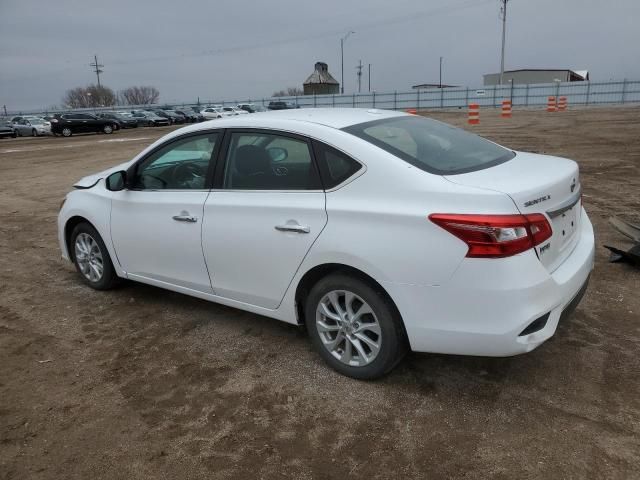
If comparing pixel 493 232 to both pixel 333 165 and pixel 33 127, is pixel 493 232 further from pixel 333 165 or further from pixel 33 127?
pixel 33 127

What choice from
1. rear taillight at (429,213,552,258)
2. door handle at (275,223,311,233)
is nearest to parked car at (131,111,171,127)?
door handle at (275,223,311,233)

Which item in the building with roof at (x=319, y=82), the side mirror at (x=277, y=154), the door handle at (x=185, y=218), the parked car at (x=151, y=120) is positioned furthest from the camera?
the building with roof at (x=319, y=82)

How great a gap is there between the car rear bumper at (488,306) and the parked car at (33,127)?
133ft

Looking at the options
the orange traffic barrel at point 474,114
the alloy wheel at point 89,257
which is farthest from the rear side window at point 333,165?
the orange traffic barrel at point 474,114

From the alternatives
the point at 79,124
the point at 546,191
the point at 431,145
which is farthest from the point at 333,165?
the point at 79,124

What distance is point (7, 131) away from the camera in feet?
123

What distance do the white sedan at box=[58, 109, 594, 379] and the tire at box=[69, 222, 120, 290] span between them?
57cm

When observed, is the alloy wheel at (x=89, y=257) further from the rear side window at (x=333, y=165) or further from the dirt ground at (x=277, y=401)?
the rear side window at (x=333, y=165)

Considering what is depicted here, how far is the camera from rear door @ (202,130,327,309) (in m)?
3.31

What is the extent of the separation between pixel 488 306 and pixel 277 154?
5.55 feet

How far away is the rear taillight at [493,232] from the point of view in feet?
8.74

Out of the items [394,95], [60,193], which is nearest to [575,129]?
[60,193]

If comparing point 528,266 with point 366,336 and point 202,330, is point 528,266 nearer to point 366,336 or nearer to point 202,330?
point 366,336

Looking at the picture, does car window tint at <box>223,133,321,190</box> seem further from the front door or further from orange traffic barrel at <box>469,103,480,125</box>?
orange traffic barrel at <box>469,103,480,125</box>
